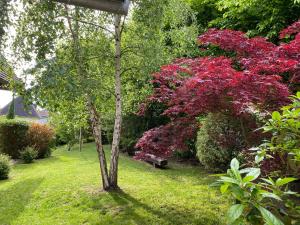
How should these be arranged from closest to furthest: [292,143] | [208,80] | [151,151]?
[292,143], [208,80], [151,151]

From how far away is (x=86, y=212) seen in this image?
17.7 feet

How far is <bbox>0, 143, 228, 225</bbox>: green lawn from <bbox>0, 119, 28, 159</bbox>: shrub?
16.8ft

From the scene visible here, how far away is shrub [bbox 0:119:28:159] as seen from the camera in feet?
43.3

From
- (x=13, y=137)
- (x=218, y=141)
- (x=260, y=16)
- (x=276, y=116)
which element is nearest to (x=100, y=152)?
(x=218, y=141)

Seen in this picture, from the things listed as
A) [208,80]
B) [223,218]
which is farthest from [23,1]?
[223,218]

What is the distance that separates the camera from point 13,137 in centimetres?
1338

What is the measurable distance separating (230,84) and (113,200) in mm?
3261

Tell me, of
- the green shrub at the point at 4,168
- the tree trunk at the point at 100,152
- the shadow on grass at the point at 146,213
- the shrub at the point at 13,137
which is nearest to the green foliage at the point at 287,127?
the shadow on grass at the point at 146,213

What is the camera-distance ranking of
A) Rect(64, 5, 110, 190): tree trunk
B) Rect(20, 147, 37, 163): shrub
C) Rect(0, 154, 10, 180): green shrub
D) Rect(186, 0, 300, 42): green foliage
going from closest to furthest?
Rect(64, 5, 110, 190): tree trunk → Rect(0, 154, 10, 180): green shrub → Rect(186, 0, 300, 42): green foliage → Rect(20, 147, 37, 163): shrub

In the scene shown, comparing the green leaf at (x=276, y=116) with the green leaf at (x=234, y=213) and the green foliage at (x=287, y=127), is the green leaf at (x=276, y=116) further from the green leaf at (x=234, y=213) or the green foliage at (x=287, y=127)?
the green leaf at (x=234, y=213)

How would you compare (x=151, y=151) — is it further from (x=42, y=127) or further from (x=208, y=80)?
(x=42, y=127)

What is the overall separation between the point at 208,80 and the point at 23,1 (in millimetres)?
3508

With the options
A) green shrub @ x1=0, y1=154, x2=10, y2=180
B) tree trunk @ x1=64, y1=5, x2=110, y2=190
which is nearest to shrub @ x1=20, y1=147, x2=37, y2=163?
green shrub @ x1=0, y1=154, x2=10, y2=180

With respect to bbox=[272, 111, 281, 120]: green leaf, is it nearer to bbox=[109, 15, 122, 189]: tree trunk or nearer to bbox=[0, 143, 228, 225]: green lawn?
bbox=[0, 143, 228, 225]: green lawn
